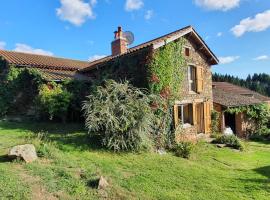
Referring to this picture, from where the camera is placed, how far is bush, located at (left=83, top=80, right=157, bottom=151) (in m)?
10.6

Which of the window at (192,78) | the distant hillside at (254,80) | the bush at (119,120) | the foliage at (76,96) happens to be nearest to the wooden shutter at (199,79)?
the window at (192,78)

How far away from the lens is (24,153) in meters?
8.11

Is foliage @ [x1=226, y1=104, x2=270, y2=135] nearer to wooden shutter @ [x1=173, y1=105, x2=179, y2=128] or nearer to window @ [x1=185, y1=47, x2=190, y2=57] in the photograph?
window @ [x1=185, y1=47, x2=190, y2=57]

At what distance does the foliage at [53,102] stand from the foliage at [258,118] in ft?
43.5

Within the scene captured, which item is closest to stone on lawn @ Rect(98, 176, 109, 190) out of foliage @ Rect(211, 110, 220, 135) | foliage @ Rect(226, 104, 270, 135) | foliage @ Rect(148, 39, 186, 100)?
foliage @ Rect(148, 39, 186, 100)

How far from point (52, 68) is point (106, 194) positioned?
13.4 m

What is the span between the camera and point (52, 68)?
18.4 meters

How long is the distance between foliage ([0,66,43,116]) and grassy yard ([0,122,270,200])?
13.1 feet

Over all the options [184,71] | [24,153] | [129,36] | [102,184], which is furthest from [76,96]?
[102,184]

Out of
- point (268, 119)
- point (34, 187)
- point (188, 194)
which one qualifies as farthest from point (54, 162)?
point (268, 119)

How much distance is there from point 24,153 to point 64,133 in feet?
13.1

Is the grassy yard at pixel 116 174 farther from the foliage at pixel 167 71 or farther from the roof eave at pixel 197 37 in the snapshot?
the roof eave at pixel 197 37

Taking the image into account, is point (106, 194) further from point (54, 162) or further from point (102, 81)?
point (102, 81)

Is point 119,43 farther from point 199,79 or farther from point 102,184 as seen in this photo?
point 102,184
